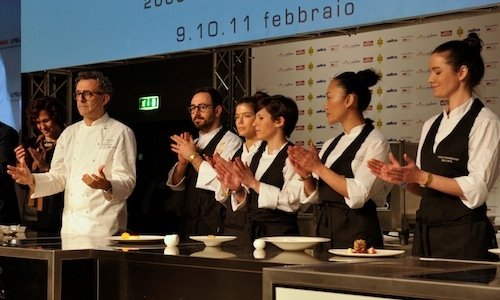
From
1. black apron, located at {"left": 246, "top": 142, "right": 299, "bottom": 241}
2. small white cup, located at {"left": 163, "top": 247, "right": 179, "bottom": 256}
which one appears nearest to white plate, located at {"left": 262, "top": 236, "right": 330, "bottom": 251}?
small white cup, located at {"left": 163, "top": 247, "right": 179, "bottom": 256}

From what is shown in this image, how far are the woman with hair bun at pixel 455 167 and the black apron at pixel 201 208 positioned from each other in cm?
144

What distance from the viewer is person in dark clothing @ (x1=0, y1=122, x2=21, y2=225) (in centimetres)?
502

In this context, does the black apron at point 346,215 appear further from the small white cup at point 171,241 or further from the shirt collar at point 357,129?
the small white cup at point 171,241

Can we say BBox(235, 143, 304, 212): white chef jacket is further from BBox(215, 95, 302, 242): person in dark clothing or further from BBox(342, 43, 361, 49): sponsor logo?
BBox(342, 43, 361, 49): sponsor logo

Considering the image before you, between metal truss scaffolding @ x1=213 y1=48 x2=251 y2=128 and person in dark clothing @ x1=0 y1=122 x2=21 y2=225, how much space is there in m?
1.32

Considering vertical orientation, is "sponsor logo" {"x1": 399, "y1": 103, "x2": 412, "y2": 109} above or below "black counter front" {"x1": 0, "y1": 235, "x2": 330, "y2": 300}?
above

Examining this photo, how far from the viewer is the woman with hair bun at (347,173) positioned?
3271mm

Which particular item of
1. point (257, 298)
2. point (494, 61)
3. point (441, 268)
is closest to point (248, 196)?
point (257, 298)

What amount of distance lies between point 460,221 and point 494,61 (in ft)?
7.37

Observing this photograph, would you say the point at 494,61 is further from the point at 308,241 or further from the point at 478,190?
the point at 308,241

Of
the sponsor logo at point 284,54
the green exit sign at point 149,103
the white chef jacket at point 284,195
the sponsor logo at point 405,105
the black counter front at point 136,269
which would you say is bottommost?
the black counter front at point 136,269

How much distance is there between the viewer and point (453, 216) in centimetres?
296

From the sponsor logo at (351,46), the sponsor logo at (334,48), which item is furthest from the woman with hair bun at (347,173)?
the sponsor logo at (334,48)

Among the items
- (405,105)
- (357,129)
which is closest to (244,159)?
(357,129)
